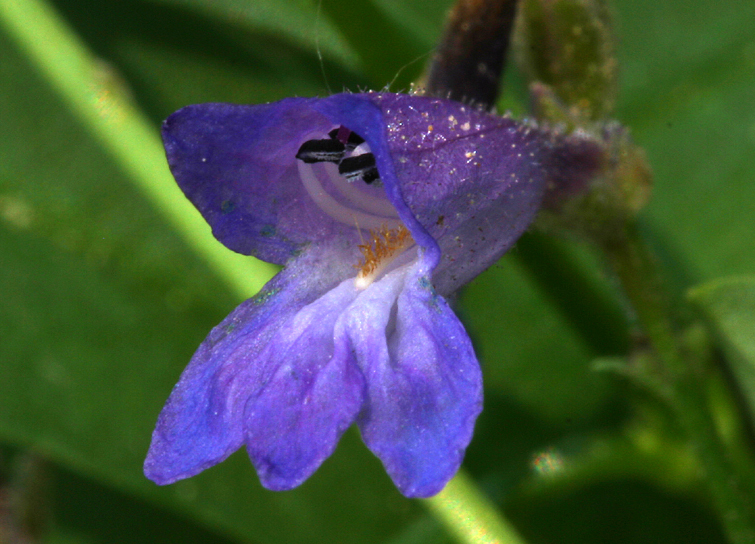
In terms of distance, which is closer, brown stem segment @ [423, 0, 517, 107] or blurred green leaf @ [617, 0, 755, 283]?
brown stem segment @ [423, 0, 517, 107]

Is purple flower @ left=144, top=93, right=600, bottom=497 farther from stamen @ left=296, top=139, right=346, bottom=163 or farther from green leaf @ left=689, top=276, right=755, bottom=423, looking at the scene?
green leaf @ left=689, top=276, right=755, bottom=423

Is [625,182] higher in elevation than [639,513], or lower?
higher

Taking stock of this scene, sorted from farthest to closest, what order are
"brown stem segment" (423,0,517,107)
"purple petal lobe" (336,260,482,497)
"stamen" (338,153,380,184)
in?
"brown stem segment" (423,0,517,107)
"stamen" (338,153,380,184)
"purple petal lobe" (336,260,482,497)

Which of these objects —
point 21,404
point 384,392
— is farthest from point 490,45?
point 21,404

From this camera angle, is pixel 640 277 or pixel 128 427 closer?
pixel 640 277

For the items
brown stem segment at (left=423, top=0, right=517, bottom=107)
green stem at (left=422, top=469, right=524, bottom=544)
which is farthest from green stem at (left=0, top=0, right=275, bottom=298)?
brown stem segment at (left=423, top=0, right=517, bottom=107)

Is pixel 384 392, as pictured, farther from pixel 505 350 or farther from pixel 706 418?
pixel 505 350
